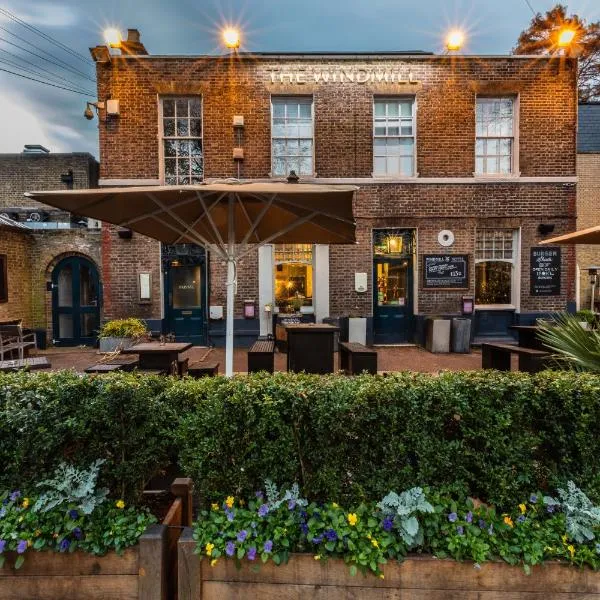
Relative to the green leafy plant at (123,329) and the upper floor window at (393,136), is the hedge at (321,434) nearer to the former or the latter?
the green leafy plant at (123,329)

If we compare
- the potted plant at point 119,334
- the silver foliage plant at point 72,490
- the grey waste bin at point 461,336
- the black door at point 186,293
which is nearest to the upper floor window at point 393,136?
the grey waste bin at point 461,336

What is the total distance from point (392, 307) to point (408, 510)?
844cm

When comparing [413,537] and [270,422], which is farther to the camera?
[270,422]

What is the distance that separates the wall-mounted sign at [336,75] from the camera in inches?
379

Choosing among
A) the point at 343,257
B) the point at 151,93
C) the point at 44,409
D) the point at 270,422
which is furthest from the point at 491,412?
the point at 151,93

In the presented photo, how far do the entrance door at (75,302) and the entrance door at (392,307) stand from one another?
322 inches

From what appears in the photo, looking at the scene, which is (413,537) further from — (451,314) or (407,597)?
(451,314)

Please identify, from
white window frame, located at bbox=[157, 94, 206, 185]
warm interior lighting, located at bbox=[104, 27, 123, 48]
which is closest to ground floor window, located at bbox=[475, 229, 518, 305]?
white window frame, located at bbox=[157, 94, 206, 185]

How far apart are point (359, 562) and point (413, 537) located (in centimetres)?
35

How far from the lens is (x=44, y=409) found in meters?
2.29

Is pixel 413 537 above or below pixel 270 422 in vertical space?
below

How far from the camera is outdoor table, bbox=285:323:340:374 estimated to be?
598 centimetres

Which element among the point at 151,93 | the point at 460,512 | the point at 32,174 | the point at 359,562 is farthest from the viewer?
the point at 32,174

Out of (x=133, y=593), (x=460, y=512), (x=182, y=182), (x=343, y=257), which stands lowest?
(x=133, y=593)
